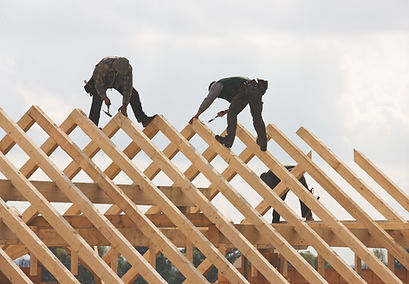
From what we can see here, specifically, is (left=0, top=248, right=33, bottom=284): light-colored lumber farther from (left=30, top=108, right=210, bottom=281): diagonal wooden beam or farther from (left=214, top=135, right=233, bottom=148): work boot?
(left=214, top=135, right=233, bottom=148): work boot

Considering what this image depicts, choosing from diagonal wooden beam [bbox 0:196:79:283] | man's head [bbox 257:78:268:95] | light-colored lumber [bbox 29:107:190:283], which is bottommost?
diagonal wooden beam [bbox 0:196:79:283]

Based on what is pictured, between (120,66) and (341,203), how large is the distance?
146 inches

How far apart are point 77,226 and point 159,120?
1941 millimetres

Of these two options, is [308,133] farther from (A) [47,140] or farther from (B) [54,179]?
(B) [54,179]

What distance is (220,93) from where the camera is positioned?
14.1 meters

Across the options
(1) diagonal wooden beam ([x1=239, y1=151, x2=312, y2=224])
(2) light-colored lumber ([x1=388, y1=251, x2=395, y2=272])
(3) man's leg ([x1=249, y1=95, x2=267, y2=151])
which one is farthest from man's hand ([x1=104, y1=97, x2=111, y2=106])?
(2) light-colored lumber ([x1=388, y1=251, x2=395, y2=272])

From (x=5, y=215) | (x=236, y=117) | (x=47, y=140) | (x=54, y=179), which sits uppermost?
(x=236, y=117)

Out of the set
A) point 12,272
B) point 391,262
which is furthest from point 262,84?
point 12,272

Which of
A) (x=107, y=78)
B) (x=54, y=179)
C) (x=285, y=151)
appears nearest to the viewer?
(x=54, y=179)

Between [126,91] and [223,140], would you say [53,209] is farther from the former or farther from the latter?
[223,140]

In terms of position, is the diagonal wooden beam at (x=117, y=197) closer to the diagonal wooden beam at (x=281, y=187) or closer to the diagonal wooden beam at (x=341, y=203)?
the diagonal wooden beam at (x=341, y=203)

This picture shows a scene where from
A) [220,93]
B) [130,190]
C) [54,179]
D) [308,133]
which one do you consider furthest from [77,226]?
[308,133]

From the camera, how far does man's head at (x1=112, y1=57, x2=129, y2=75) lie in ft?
44.0

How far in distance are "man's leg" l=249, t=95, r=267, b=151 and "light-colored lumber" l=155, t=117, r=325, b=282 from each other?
2.66 ft
